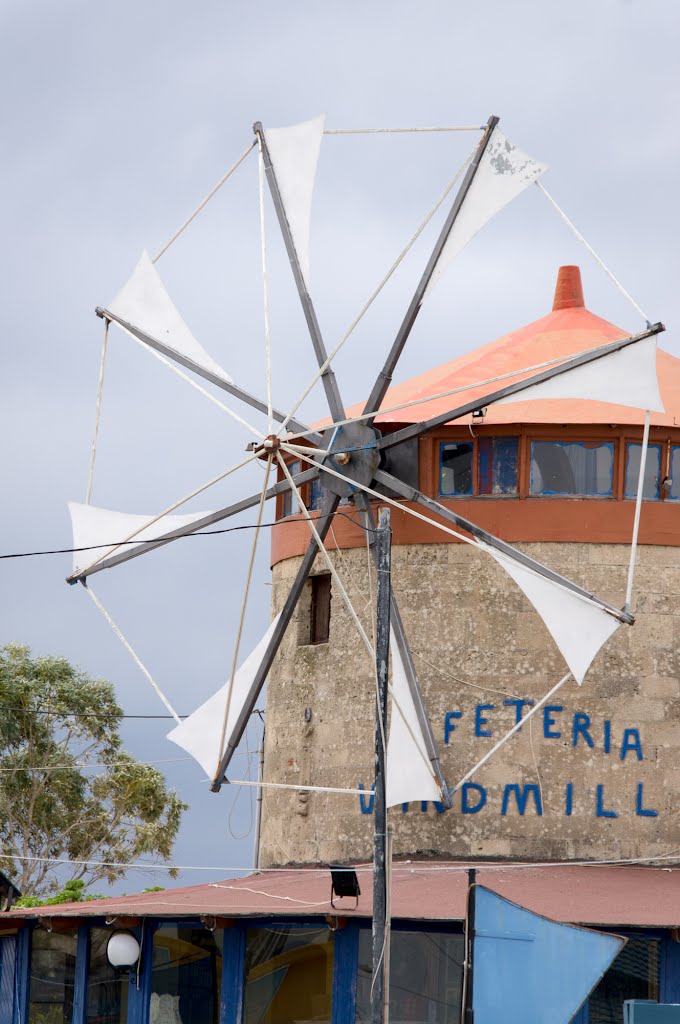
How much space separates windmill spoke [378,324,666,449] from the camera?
22328 millimetres

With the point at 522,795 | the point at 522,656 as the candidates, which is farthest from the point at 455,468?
the point at 522,795

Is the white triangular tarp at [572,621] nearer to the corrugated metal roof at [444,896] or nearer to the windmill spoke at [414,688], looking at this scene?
the windmill spoke at [414,688]

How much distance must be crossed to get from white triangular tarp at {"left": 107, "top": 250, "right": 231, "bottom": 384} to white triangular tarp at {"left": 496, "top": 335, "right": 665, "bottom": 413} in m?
6.24

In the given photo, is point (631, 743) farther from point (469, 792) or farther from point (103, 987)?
point (103, 987)

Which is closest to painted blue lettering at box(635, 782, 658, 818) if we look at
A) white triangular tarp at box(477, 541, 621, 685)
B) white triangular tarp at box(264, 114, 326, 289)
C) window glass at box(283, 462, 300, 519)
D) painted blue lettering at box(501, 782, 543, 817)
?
painted blue lettering at box(501, 782, 543, 817)

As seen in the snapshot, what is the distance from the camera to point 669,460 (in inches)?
987

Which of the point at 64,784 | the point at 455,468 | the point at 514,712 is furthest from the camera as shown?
the point at 64,784

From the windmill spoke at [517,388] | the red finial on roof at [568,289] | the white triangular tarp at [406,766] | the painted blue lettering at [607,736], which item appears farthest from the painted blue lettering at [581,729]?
the red finial on roof at [568,289]

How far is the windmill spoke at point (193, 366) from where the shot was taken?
25.9 metres

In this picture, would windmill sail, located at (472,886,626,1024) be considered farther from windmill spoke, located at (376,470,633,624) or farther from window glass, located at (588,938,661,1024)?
windmill spoke, located at (376,470,633,624)

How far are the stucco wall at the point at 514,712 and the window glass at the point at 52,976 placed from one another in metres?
3.91

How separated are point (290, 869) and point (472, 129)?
37.4 feet

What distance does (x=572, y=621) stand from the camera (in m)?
22.0

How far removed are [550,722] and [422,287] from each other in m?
6.45
